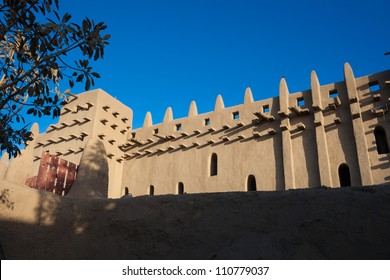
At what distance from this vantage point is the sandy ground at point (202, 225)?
21.7 ft

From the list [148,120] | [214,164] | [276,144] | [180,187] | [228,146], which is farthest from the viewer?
[148,120]

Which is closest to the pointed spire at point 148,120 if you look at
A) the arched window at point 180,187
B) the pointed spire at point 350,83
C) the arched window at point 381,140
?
the arched window at point 180,187

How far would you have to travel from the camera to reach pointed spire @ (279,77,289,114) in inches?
837

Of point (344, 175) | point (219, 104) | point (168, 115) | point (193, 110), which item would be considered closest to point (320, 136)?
point (344, 175)

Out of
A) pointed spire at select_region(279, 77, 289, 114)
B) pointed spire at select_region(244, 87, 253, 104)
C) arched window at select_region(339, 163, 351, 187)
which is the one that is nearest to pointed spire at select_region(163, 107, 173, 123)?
pointed spire at select_region(244, 87, 253, 104)

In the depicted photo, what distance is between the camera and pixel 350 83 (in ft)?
65.0

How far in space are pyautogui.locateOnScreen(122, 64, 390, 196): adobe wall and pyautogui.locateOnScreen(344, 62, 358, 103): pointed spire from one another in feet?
0.11

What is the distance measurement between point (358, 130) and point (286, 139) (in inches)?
144

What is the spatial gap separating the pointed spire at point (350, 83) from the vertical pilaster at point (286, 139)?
3.30 metres

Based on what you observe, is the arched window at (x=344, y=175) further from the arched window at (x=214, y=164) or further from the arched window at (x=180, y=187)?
the arched window at (x=180, y=187)

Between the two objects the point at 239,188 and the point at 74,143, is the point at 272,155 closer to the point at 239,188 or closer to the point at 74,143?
the point at 239,188

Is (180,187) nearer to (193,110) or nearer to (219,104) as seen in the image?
(193,110)

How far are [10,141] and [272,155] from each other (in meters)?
16.2

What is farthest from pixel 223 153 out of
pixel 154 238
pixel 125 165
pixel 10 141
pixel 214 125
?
pixel 10 141
